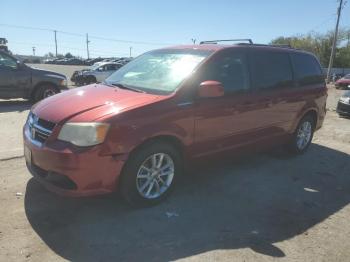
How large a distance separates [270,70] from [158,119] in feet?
8.02

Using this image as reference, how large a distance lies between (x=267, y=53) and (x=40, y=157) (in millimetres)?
3690

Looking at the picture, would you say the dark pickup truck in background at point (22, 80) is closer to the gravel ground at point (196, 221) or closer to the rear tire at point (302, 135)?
the gravel ground at point (196, 221)

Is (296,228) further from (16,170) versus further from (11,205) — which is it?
(16,170)

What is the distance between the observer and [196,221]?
4172 mm

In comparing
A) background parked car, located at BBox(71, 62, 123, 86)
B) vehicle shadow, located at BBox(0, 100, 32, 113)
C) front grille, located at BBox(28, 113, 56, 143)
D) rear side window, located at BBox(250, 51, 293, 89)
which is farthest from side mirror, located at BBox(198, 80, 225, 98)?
background parked car, located at BBox(71, 62, 123, 86)

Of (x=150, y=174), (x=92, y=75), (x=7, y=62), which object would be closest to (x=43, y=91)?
(x=7, y=62)

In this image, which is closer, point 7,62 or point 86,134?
point 86,134

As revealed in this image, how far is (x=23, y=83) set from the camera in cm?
1166

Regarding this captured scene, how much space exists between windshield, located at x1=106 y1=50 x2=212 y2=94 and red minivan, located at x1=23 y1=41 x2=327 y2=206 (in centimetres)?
2

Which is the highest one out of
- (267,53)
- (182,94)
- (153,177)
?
(267,53)

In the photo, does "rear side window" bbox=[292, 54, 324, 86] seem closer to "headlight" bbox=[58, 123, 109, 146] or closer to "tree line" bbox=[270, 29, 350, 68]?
"headlight" bbox=[58, 123, 109, 146]

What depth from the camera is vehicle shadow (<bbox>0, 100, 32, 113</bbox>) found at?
36.2 ft

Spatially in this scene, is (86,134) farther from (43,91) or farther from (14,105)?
(14,105)

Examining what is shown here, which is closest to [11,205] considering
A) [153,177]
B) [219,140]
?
[153,177]
